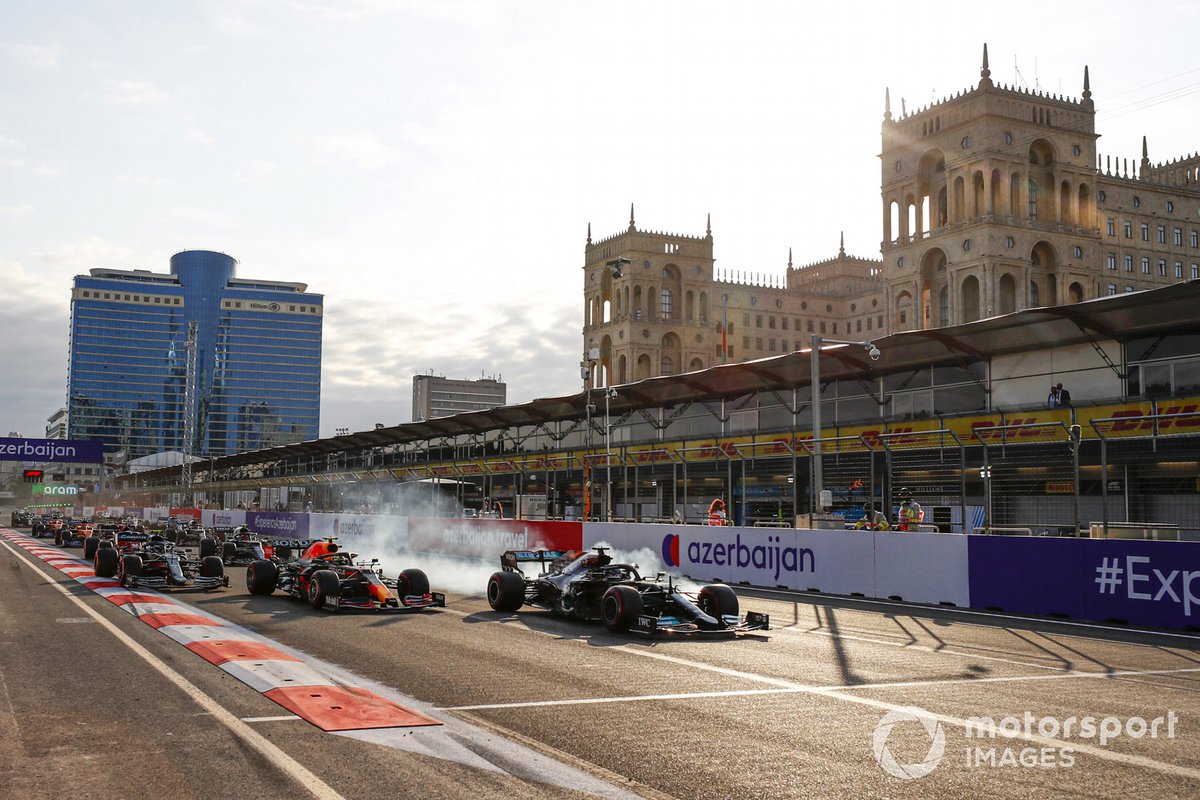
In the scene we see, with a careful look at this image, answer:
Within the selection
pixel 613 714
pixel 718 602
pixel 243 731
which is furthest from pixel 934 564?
pixel 243 731

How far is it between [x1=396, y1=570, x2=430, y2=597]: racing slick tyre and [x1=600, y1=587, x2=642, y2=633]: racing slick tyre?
13.7ft

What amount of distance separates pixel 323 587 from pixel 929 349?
2333 centimetres

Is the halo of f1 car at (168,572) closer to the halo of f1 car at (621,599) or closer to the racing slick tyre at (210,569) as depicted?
the racing slick tyre at (210,569)

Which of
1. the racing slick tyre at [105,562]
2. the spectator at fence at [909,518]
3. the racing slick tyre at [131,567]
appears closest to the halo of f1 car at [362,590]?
the racing slick tyre at [131,567]

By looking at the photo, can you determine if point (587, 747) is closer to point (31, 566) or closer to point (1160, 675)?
point (1160, 675)

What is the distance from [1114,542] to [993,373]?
18.6m

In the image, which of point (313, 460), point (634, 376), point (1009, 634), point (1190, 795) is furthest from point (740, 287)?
point (1190, 795)

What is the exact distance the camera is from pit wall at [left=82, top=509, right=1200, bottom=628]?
52.7ft

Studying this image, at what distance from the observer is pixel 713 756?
24.4 feet

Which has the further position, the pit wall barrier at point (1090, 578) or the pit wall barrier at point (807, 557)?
the pit wall barrier at point (807, 557)

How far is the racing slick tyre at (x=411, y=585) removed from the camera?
58.1ft

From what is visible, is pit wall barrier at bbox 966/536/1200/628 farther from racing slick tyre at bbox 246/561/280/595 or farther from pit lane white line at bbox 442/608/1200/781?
racing slick tyre at bbox 246/561/280/595

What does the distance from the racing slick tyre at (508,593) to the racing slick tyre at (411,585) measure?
1218 millimetres

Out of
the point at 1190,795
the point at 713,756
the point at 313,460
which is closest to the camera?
the point at 1190,795
